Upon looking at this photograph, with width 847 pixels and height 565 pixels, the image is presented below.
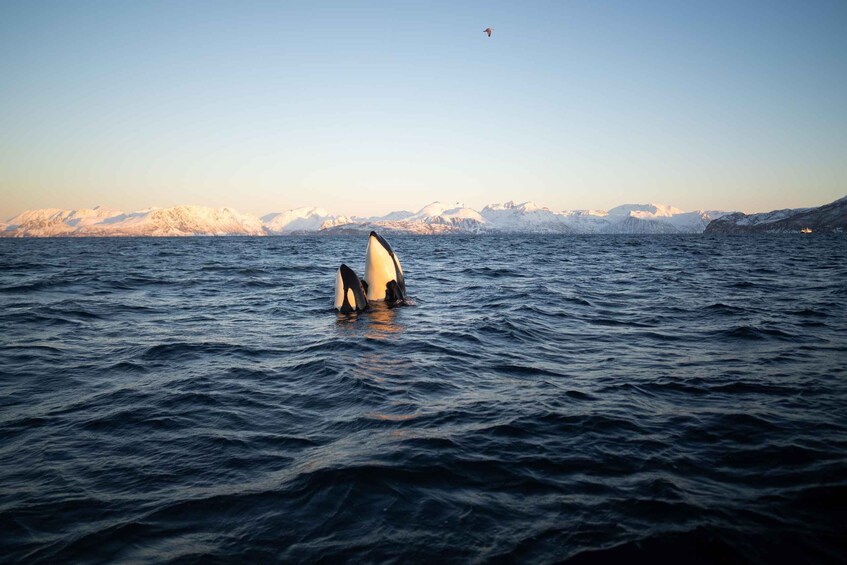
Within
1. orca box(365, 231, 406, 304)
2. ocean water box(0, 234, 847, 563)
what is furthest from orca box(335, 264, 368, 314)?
ocean water box(0, 234, 847, 563)

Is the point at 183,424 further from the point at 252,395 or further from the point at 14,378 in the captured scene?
the point at 14,378

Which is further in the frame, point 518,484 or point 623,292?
point 623,292

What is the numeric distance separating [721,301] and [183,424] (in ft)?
51.6

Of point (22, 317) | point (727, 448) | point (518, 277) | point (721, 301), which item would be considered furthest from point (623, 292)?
point (22, 317)

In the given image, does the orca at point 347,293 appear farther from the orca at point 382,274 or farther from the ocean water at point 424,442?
the ocean water at point 424,442

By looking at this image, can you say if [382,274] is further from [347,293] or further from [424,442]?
[424,442]

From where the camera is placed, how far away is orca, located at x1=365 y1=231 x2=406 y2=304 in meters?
14.2

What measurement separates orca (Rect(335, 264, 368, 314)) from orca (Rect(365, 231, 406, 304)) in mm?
998

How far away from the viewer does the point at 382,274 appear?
1457 centimetres

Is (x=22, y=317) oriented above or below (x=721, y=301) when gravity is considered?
above

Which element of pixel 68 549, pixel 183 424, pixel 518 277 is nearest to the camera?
pixel 68 549

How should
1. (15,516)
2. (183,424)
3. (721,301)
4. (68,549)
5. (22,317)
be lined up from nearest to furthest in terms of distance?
(68,549), (15,516), (183,424), (22,317), (721,301)

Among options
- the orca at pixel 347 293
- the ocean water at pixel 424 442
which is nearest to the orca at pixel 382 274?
the orca at pixel 347 293

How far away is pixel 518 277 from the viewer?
25.4 m
